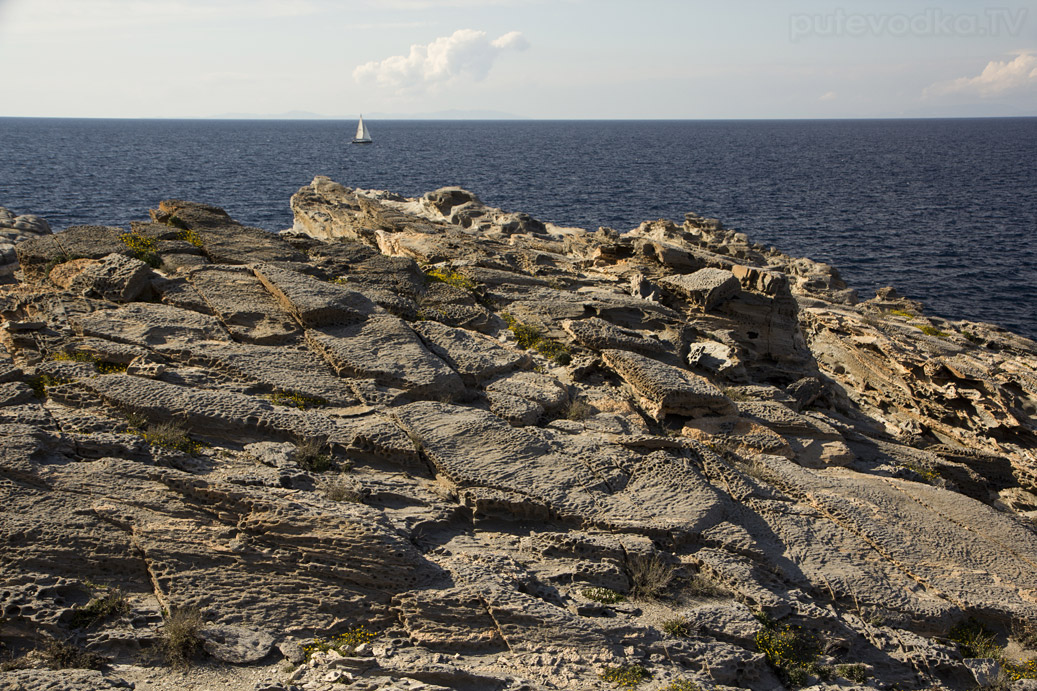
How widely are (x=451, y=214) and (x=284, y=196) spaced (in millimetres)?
43571

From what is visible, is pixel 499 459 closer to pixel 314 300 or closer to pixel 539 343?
pixel 539 343

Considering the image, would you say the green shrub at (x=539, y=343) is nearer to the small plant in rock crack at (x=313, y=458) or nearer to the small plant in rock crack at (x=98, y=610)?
the small plant in rock crack at (x=313, y=458)

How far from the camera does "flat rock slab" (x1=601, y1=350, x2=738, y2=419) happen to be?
15.1m

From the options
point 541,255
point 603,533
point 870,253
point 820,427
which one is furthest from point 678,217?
point 603,533

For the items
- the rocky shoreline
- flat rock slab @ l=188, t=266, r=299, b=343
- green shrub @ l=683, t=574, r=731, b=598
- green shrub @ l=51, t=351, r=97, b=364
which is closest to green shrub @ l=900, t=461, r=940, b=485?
the rocky shoreline

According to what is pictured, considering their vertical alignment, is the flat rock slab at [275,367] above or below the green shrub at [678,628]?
above

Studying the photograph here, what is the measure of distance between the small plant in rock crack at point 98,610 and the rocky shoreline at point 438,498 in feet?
0.08

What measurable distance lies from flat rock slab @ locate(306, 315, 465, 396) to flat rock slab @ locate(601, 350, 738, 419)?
4.12 m

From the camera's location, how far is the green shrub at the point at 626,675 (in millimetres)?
8385

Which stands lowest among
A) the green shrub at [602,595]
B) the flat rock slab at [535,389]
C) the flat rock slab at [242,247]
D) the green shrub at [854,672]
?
the green shrub at [854,672]

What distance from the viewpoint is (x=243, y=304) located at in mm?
15328

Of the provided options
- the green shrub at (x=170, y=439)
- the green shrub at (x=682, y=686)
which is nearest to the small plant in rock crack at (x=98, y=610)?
the green shrub at (x=170, y=439)

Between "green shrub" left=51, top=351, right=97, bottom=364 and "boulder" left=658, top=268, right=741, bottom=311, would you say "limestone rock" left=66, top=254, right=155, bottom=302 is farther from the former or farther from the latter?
"boulder" left=658, top=268, right=741, bottom=311

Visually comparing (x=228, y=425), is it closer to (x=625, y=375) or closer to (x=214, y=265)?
(x=214, y=265)
